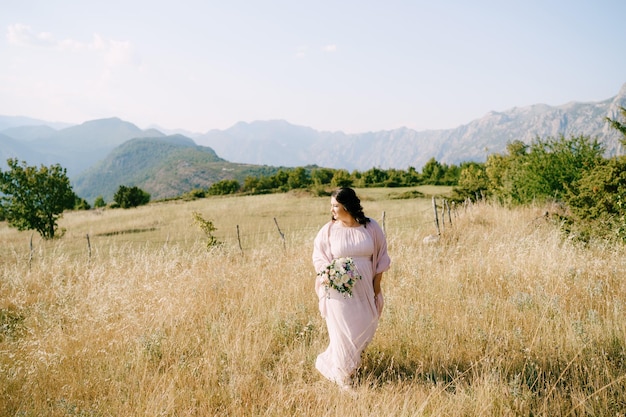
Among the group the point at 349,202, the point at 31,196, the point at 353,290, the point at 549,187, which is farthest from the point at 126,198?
the point at 353,290

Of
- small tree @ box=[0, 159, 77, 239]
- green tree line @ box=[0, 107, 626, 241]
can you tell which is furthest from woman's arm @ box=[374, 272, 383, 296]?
small tree @ box=[0, 159, 77, 239]

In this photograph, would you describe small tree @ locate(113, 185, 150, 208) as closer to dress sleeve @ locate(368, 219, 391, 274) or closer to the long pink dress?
the long pink dress

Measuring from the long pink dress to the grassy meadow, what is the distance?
0.21 meters

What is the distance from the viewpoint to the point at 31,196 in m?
20.3

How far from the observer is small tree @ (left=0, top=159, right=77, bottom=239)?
786 inches

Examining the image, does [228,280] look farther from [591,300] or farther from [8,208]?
[8,208]

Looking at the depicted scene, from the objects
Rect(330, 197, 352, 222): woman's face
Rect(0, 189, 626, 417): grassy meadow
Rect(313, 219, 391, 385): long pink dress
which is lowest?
Rect(0, 189, 626, 417): grassy meadow

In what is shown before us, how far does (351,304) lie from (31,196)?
23556 mm

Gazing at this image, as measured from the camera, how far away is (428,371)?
12.4 ft

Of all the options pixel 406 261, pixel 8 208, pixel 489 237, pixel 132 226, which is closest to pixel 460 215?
pixel 489 237

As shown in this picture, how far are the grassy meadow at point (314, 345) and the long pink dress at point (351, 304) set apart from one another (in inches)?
8.1

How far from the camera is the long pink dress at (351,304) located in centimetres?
360

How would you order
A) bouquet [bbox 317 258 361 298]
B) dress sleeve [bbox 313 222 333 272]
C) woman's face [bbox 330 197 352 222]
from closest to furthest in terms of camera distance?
bouquet [bbox 317 258 361 298]
woman's face [bbox 330 197 352 222]
dress sleeve [bbox 313 222 333 272]

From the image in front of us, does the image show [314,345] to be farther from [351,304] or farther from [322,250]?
[322,250]
